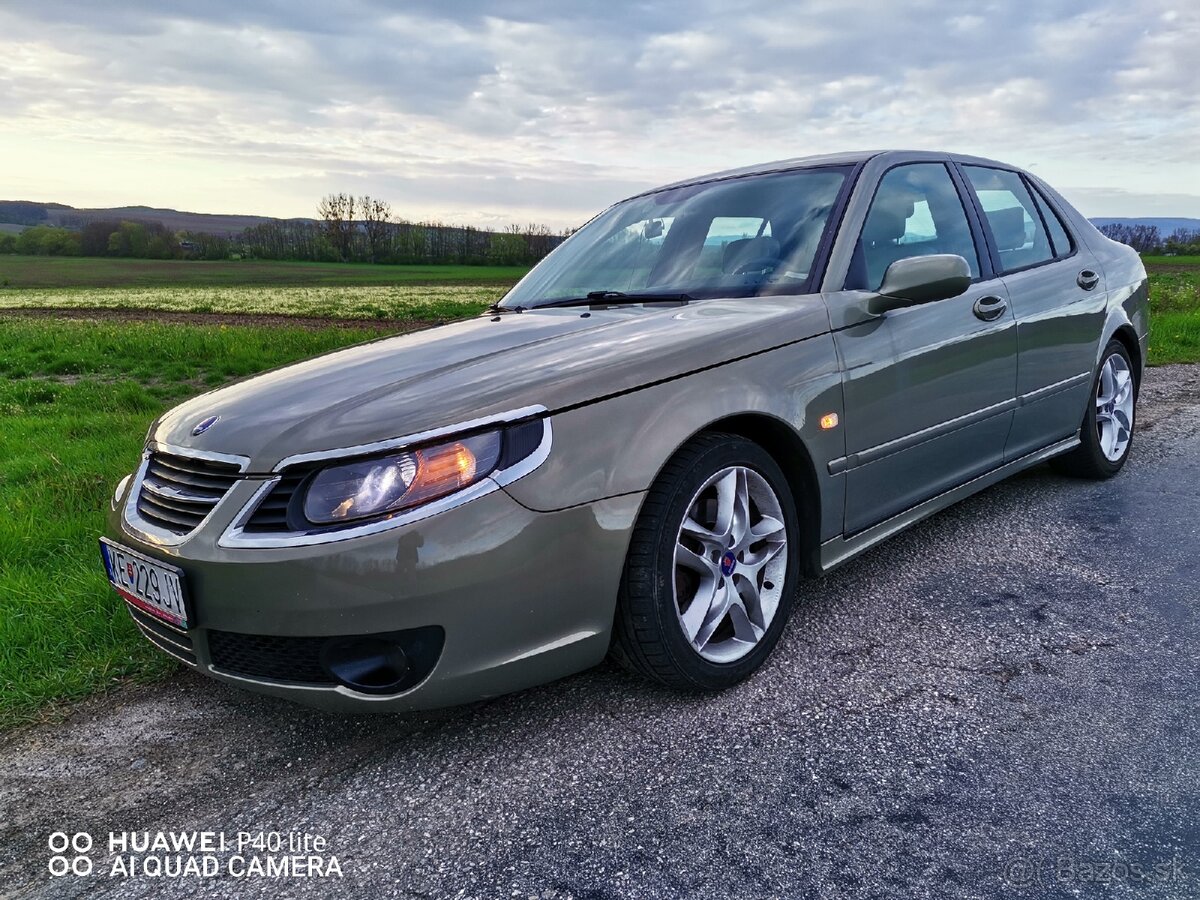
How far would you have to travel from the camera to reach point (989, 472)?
3525mm

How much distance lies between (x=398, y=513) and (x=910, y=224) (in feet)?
7.63

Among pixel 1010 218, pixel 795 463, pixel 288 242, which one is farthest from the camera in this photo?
pixel 288 242

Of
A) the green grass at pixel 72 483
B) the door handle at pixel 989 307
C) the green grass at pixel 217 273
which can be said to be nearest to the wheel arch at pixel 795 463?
the door handle at pixel 989 307

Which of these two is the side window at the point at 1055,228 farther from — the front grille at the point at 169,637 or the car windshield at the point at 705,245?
the front grille at the point at 169,637

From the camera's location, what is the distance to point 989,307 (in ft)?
11.0

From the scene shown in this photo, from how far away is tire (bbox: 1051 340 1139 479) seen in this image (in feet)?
13.8

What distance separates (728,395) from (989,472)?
1.68m

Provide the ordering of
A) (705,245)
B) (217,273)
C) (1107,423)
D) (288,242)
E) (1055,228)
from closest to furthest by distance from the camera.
Answer: 1. (705,245)
2. (1055,228)
3. (1107,423)
4. (217,273)
5. (288,242)

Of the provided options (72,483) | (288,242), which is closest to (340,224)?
(288,242)

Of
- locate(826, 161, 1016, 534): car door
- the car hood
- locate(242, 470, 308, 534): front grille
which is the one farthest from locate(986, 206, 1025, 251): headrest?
locate(242, 470, 308, 534): front grille

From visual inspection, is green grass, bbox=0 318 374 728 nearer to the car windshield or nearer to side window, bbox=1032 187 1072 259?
the car windshield

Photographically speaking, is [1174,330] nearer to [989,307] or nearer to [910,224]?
[989,307]

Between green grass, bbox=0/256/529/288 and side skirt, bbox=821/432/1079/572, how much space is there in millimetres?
37346

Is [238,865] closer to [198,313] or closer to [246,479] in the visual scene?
[246,479]
